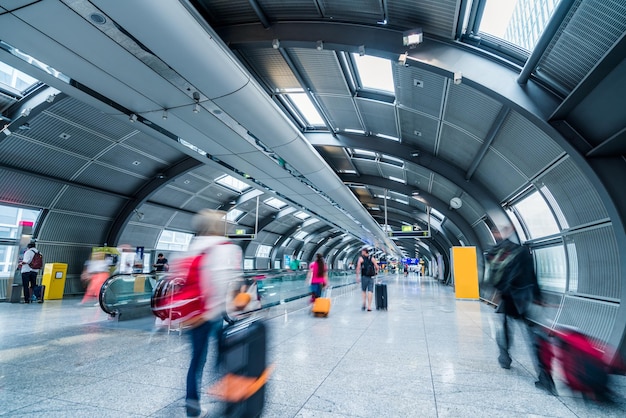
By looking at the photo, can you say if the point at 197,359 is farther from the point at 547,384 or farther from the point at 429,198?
the point at 429,198

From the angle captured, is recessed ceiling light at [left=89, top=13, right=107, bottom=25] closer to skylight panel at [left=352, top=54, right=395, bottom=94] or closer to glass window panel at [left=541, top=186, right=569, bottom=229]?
skylight panel at [left=352, top=54, right=395, bottom=94]

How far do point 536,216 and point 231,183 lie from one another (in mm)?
17498

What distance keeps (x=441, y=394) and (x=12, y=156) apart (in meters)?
15.6

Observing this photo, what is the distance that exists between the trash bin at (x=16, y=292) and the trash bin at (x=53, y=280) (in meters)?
1.00

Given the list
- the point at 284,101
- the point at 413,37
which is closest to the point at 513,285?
the point at 413,37

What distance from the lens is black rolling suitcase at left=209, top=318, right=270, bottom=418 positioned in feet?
8.65

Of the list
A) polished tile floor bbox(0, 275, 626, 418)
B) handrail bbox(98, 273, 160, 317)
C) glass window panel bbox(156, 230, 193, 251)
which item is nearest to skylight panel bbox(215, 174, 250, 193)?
glass window panel bbox(156, 230, 193, 251)

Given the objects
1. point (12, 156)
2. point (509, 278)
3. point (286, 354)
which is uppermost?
point (12, 156)

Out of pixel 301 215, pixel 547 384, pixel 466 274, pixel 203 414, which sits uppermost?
pixel 301 215

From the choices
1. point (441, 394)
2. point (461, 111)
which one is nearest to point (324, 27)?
point (461, 111)

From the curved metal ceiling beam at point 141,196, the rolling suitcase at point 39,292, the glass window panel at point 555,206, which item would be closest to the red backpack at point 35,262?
the rolling suitcase at point 39,292

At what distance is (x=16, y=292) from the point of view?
1240 cm

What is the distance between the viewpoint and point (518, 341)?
641 centimetres

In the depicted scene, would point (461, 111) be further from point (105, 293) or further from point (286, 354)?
point (105, 293)
